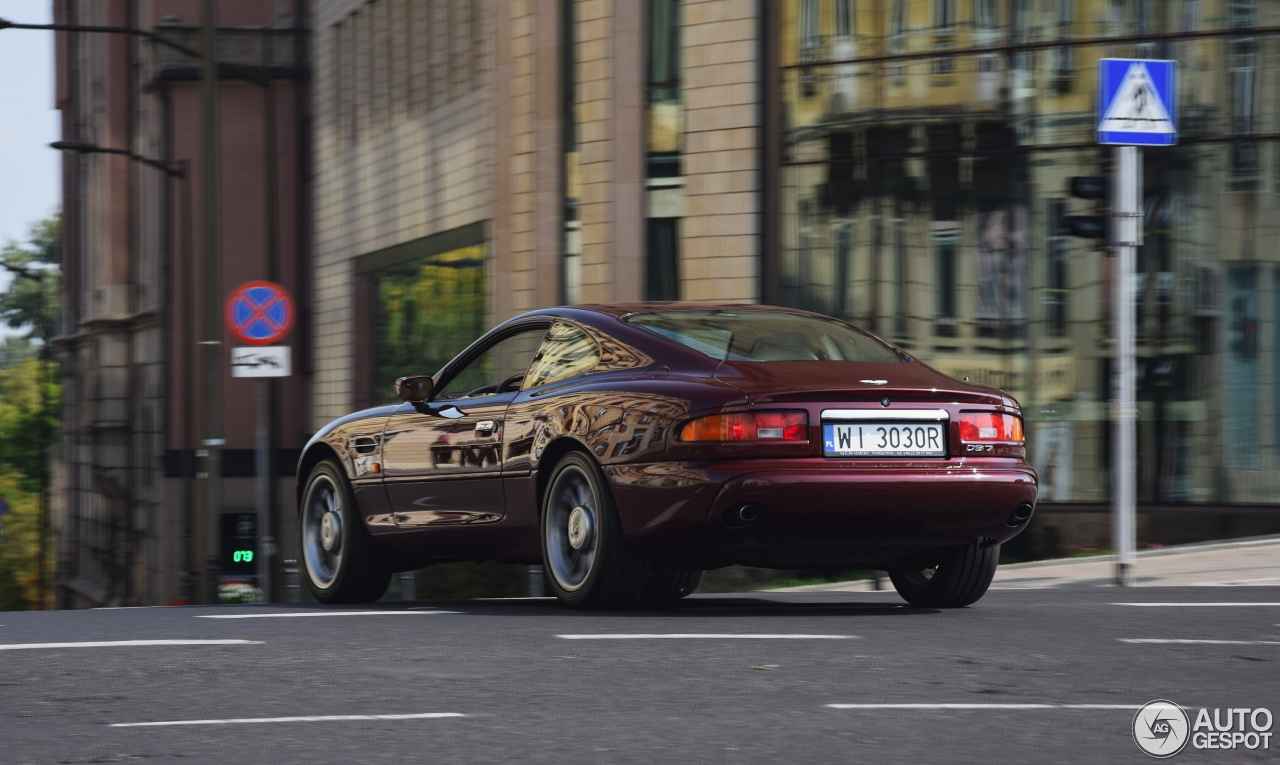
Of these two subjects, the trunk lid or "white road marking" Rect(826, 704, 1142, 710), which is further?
the trunk lid

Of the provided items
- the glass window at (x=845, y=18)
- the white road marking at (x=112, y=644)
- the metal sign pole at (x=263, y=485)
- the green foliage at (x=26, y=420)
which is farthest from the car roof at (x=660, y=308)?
the green foliage at (x=26, y=420)

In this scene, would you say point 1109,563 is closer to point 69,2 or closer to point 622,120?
point 622,120

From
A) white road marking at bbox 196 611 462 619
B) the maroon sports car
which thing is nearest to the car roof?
the maroon sports car

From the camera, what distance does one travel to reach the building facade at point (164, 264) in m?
39.3

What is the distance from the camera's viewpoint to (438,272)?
29.3 m

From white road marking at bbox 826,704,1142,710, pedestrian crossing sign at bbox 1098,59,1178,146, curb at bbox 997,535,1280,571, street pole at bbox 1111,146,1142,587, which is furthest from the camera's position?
curb at bbox 997,535,1280,571

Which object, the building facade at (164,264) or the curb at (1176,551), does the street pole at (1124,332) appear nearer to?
the curb at (1176,551)

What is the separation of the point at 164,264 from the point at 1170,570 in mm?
33287

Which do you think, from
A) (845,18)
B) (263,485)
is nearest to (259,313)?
(263,485)

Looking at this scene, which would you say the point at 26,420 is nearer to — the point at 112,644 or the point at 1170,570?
the point at 1170,570

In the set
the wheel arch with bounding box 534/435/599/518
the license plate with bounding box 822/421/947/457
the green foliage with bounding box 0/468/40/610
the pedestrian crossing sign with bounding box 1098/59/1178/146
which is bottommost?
the green foliage with bounding box 0/468/40/610

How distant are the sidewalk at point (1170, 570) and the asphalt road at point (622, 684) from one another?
3.95 meters

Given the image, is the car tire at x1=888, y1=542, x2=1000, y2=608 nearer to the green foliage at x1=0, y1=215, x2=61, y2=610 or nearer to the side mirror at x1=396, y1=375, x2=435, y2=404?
the side mirror at x1=396, y1=375, x2=435, y2=404

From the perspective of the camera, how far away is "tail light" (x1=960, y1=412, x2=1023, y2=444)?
326 inches
